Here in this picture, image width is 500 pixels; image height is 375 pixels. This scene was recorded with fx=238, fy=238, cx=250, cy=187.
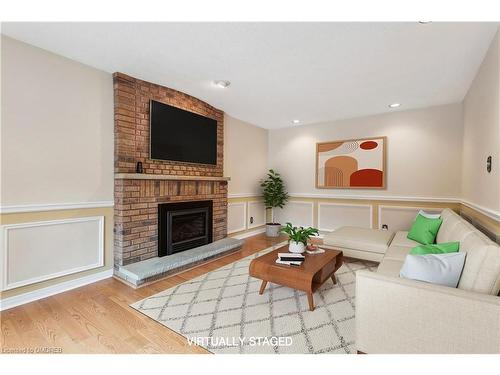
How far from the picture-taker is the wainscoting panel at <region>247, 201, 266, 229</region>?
16.5ft

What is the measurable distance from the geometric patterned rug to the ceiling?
2.39 metres

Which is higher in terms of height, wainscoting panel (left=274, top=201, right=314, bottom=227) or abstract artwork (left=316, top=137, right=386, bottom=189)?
abstract artwork (left=316, top=137, right=386, bottom=189)

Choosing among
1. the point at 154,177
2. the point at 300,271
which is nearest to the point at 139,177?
the point at 154,177

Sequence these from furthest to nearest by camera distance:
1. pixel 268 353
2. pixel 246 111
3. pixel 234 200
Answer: pixel 234 200, pixel 246 111, pixel 268 353

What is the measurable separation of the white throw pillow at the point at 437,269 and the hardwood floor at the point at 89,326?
1443 mm

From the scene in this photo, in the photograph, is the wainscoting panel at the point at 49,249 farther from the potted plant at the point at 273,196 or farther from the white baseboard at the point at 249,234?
the potted plant at the point at 273,196

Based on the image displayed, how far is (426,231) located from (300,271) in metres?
1.85

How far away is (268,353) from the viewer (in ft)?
5.20

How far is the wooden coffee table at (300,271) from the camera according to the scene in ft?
6.70

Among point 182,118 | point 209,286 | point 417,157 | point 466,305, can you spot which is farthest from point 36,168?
point 417,157

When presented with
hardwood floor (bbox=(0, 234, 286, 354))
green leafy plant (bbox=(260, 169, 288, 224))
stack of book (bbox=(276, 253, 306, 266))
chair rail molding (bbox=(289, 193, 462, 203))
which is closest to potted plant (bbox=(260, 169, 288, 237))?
green leafy plant (bbox=(260, 169, 288, 224))

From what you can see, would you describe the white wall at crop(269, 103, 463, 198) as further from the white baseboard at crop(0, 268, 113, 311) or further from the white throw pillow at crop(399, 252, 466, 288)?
the white baseboard at crop(0, 268, 113, 311)
